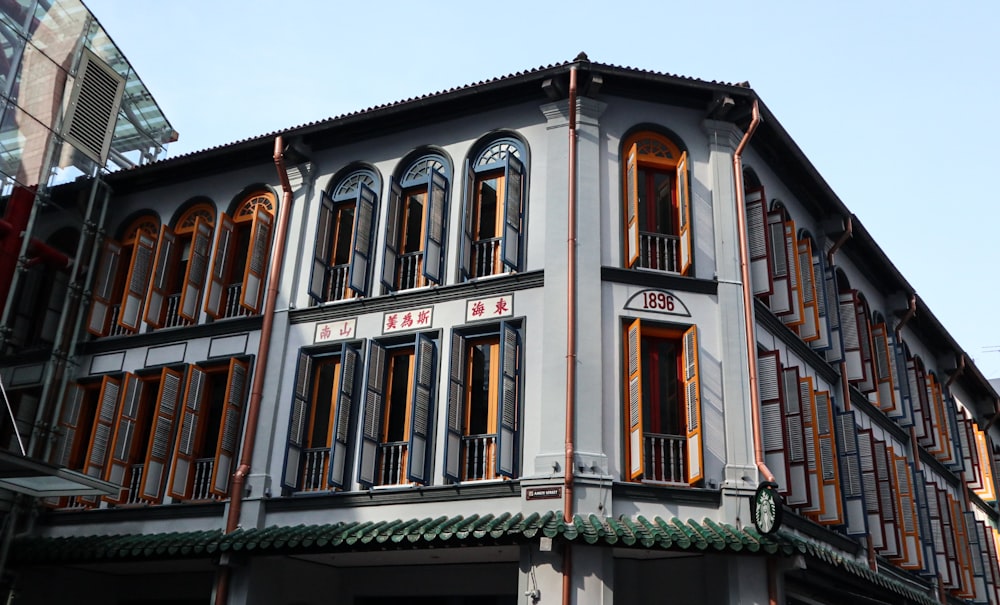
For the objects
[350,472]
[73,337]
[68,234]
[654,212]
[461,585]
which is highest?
[68,234]

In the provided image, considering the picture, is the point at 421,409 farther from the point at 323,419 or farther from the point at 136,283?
the point at 136,283

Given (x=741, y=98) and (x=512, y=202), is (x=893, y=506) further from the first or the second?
(x=512, y=202)

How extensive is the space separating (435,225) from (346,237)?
2.19 metres

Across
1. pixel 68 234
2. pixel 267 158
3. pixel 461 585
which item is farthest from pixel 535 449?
pixel 68 234

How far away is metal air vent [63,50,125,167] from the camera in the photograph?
59.5 ft

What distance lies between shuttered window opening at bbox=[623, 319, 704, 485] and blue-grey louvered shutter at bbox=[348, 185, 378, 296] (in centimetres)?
459

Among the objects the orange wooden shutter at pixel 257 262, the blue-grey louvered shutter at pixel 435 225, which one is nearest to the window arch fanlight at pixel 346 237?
the orange wooden shutter at pixel 257 262

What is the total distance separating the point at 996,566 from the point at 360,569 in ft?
56.5

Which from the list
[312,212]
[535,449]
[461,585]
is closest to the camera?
[535,449]

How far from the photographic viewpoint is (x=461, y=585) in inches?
591

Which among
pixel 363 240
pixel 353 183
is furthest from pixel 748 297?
pixel 353 183

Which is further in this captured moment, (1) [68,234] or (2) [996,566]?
(2) [996,566]

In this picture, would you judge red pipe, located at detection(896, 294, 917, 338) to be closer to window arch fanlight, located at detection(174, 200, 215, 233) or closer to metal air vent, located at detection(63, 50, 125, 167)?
window arch fanlight, located at detection(174, 200, 215, 233)

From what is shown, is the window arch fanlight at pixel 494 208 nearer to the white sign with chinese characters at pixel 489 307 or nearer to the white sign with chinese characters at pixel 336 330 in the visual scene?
the white sign with chinese characters at pixel 489 307
